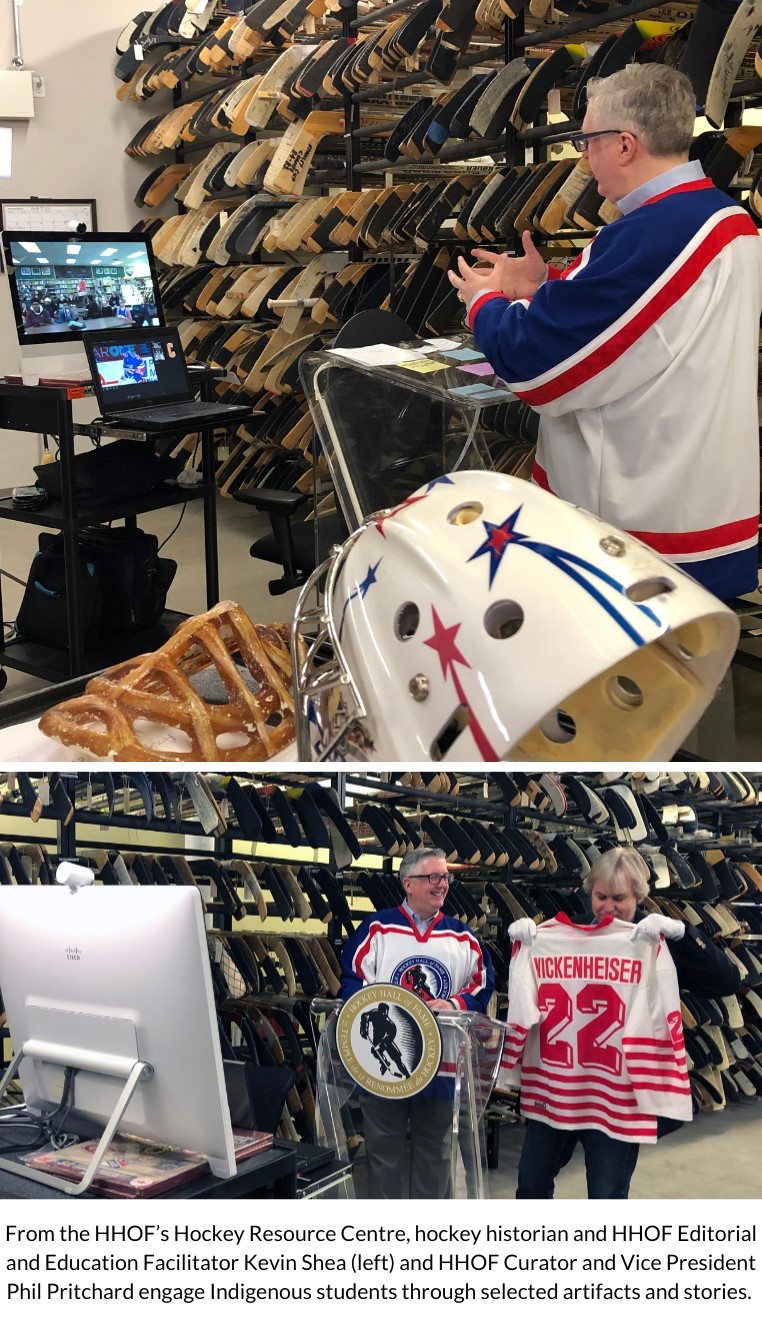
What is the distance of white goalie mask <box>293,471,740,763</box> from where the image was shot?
42.7 inches

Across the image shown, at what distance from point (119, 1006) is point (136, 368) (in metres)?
3.69

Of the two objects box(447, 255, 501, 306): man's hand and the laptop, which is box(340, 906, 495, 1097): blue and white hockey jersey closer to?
box(447, 255, 501, 306): man's hand

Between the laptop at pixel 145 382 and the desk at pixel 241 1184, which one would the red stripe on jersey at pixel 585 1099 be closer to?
the desk at pixel 241 1184

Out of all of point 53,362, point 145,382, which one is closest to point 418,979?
point 145,382

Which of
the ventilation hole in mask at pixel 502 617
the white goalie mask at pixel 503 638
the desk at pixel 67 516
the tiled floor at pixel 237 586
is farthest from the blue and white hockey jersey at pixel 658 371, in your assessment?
the desk at pixel 67 516

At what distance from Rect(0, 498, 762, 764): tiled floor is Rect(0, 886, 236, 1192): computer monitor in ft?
4.30

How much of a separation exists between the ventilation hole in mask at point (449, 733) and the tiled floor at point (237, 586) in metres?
1.22

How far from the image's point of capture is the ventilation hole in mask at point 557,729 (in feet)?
4.35

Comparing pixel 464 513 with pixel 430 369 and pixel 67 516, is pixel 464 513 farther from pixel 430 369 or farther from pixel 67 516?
pixel 67 516

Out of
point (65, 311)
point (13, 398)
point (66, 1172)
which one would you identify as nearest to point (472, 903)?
point (66, 1172)

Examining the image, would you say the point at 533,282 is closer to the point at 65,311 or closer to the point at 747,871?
the point at 747,871

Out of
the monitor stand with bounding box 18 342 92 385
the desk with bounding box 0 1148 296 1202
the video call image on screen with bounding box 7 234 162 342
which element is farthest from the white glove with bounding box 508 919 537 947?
the video call image on screen with bounding box 7 234 162 342
